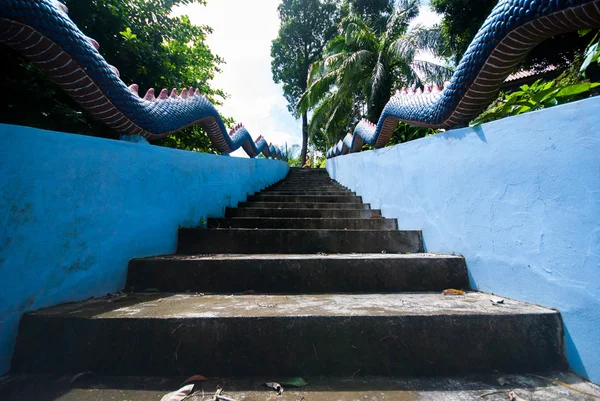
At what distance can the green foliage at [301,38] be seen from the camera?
19.6 m

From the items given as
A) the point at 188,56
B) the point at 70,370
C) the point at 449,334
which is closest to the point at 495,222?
the point at 449,334

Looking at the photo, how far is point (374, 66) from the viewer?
11.3m

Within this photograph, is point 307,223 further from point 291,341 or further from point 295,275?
point 291,341

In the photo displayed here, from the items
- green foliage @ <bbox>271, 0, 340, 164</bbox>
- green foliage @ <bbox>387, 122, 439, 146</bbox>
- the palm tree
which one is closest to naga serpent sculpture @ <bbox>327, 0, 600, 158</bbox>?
green foliage @ <bbox>387, 122, 439, 146</bbox>

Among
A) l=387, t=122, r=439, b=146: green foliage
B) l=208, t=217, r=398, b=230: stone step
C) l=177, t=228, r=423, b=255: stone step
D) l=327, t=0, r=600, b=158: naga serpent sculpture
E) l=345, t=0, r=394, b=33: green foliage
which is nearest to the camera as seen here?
l=327, t=0, r=600, b=158: naga serpent sculpture

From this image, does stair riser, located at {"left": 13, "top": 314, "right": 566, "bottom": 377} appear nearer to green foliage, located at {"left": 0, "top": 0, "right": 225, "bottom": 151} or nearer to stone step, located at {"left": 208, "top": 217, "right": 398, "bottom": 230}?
stone step, located at {"left": 208, "top": 217, "right": 398, "bottom": 230}

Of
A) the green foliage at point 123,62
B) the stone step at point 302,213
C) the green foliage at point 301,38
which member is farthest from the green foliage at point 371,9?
the stone step at point 302,213

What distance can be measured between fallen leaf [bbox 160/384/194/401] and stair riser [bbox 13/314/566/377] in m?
0.14

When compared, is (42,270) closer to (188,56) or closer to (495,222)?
(495,222)

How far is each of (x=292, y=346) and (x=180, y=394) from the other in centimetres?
49

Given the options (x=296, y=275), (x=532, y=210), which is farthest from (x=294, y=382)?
(x=532, y=210)

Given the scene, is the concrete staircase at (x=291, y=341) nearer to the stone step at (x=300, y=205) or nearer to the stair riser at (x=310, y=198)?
the stone step at (x=300, y=205)

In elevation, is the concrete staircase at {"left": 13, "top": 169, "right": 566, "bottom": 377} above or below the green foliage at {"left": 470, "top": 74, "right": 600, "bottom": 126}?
below

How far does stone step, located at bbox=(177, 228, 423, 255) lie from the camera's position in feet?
8.19
